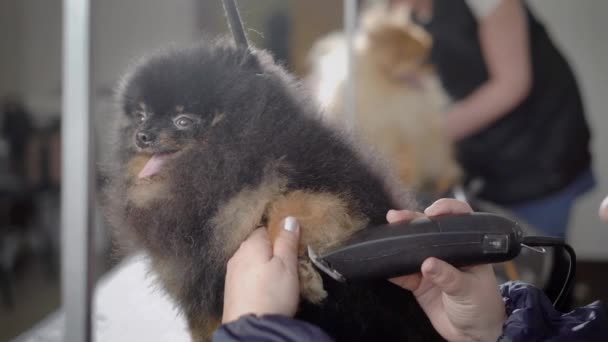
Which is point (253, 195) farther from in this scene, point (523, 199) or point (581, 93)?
point (581, 93)

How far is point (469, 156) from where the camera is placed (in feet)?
6.59

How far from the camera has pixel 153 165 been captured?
39cm

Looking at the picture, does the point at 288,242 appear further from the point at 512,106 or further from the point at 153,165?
the point at 512,106

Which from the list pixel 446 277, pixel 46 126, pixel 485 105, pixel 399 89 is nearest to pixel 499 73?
pixel 485 105

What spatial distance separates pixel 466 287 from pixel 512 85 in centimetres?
167

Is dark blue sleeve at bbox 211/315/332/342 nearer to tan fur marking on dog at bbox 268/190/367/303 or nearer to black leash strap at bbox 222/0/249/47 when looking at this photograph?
tan fur marking on dog at bbox 268/190/367/303

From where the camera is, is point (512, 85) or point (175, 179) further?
point (512, 85)

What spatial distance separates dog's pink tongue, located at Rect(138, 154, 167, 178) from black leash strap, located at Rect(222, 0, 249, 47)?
0.33 ft

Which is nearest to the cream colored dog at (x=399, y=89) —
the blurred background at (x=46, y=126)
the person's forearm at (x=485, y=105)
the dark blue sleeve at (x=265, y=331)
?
the person's forearm at (x=485, y=105)

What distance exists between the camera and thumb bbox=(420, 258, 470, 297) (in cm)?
39

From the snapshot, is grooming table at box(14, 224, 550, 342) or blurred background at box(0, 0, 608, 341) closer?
grooming table at box(14, 224, 550, 342)

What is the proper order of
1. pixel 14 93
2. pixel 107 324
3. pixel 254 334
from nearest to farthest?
pixel 254 334 → pixel 107 324 → pixel 14 93

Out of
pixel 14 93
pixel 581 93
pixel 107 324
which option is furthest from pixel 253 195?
pixel 14 93

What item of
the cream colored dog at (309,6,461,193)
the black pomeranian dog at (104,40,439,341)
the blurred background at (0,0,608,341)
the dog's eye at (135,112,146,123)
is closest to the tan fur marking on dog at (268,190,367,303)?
the black pomeranian dog at (104,40,439,341)
